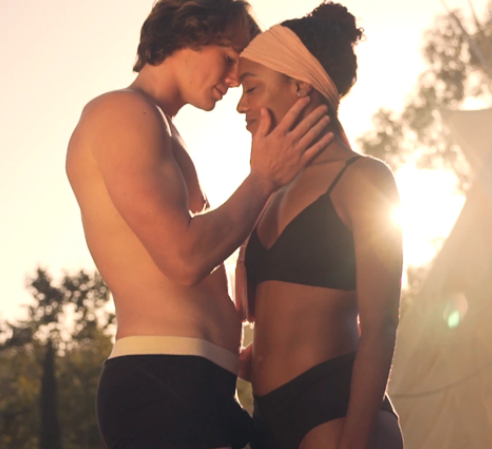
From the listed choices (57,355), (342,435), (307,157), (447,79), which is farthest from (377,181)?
(447,79)

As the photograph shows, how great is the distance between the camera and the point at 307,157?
2.68 m

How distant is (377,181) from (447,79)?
1277 inches

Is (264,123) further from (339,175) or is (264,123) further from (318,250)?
(318,250)

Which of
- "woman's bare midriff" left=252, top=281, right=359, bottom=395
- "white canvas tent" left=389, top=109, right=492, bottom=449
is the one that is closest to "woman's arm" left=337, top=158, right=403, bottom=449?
"woman's bare midriff" left=252, top=281, right=359, bottom=395

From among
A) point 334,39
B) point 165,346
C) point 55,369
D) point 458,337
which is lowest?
point 55,369

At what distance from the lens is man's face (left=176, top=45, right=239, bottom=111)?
292 cm

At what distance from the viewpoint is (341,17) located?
2965mm

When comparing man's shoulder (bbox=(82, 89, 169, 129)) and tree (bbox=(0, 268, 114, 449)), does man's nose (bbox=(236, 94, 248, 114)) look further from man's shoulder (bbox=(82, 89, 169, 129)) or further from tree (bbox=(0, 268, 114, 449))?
tree (bbox=(0, 268, 114, 449))

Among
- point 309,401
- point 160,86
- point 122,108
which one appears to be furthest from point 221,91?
point 309,401

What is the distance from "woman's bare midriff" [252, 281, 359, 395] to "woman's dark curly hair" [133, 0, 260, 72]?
786 mm

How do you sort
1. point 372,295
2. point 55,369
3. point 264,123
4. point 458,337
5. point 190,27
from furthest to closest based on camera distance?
point 55,369, point 458,337, point 190,27, point 264,123, point 372,295

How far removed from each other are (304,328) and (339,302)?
12cm

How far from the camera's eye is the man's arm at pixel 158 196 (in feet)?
7.91

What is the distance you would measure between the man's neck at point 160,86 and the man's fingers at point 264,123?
30 cm
